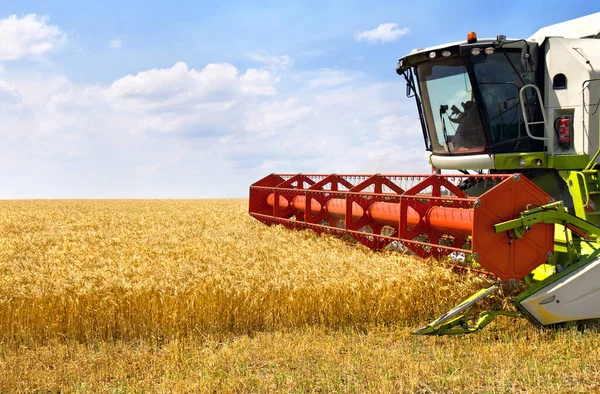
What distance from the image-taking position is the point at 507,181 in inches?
167

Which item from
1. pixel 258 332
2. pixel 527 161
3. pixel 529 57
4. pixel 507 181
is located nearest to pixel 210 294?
pixel 258 332

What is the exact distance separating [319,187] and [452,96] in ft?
7.09

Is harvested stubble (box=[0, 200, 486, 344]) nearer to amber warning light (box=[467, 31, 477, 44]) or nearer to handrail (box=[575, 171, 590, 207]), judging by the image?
handrail (box=[575, 171, 590, 207])

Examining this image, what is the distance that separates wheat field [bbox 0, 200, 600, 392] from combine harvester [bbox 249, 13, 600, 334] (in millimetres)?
302

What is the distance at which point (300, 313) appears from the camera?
13.8 feet

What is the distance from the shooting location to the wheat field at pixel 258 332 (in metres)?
3.28

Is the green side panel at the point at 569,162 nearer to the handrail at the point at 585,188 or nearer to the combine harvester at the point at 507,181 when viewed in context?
the combine harvester at the point at 507,181

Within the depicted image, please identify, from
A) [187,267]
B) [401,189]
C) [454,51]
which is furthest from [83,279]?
[454,51]

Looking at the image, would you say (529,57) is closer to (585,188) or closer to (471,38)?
(471,38)

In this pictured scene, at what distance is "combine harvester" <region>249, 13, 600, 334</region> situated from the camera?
13.6 ft

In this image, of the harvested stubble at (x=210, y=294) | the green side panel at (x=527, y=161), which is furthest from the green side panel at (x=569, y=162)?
the harvested stubble at (x=210, y=294)

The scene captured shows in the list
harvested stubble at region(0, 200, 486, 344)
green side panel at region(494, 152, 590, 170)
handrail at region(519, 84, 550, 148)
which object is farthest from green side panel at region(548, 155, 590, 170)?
harvested stubble at region(0, 200, 486, 344)

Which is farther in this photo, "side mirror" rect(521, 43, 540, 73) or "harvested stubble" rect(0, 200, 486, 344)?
"side mirror" rect(521, 43, 540, 73)

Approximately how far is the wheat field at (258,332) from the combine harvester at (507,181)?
30 centimetres
